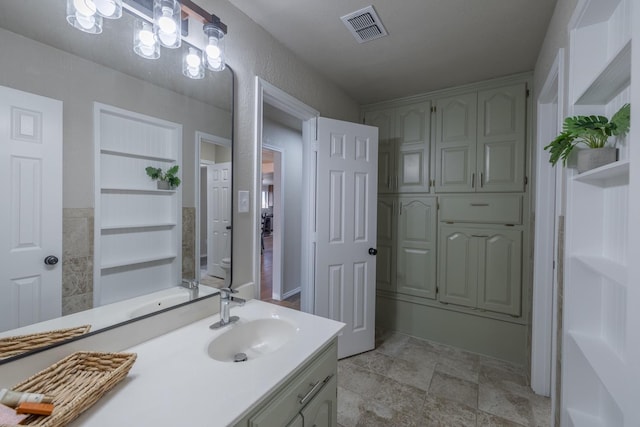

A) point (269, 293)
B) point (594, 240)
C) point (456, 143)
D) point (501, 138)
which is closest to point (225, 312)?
point (594, 240)

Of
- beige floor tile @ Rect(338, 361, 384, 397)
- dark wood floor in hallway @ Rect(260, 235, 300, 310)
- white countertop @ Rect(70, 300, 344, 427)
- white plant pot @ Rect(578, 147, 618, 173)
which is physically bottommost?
beige floor tile @ Rect(338, 361, 384, 397)

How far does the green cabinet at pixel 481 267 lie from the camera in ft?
7.39

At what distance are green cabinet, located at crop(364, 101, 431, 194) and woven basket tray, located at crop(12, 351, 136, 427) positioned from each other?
2.50 metres

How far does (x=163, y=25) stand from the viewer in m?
1.10

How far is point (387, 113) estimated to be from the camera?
283cm

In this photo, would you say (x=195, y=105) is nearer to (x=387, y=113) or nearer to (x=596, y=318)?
(x=596, y=318)

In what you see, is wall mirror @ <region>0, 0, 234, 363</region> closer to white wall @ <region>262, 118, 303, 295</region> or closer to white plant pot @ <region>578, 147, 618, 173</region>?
white plant pot @ <region>578, 147, 618, 173</region>

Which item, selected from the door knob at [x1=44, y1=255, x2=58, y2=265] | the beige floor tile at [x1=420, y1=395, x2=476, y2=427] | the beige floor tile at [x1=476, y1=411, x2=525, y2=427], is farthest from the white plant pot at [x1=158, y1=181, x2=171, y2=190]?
the beige floor tile at [x1=476, y1=411, x2=525, y2=427]

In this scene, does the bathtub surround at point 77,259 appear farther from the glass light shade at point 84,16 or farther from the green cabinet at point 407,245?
the green cabinet at point 407,245

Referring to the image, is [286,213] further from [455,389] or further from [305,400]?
[305,400]

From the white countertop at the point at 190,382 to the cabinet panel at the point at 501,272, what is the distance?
185 centimetres

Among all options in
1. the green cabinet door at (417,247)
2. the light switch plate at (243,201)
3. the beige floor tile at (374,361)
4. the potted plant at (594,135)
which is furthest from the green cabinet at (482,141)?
the light switch plate at (243,201)

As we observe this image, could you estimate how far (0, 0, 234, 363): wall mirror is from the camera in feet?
2.56

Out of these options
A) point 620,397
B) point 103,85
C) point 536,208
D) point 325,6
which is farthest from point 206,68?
point 536,208
